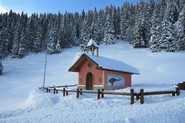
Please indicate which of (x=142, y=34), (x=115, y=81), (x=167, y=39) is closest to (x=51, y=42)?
(x=142, y=34)

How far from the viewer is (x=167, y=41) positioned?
2339 inches

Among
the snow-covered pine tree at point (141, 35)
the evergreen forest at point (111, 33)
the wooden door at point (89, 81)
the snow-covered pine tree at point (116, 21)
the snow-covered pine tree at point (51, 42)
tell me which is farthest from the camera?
the snow-covered pine tree at point (116, 21)

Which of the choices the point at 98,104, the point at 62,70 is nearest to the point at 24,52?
the point at 62,70

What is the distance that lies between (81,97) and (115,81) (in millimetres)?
9796

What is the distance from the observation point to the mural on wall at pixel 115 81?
89.2ft

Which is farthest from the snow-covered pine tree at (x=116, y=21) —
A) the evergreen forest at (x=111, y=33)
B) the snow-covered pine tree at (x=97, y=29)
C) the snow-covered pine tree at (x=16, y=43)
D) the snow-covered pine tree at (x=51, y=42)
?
the snow-covered pine tree at (x=16, y=43)

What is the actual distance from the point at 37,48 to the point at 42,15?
4380 centimetres

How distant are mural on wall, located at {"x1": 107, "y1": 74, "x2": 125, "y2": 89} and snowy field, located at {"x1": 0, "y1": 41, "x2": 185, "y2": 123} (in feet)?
8.96

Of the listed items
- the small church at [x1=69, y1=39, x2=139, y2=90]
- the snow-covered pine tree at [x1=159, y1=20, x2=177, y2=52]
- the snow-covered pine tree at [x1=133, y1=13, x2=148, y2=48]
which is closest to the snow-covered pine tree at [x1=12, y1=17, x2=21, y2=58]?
the snow-covered pine tree at [x1=133, y1=13, x2=148, y2=48]

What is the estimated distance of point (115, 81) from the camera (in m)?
28.2

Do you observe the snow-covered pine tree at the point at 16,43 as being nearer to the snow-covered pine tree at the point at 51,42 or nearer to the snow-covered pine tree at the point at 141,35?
the snow-covered pine tree at the point at 51,42

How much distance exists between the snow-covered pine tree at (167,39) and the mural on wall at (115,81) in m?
33.7

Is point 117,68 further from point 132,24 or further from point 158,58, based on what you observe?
point 132,24

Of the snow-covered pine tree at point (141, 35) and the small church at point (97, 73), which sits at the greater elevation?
the snow-covered pine tree at point (141, 35)
